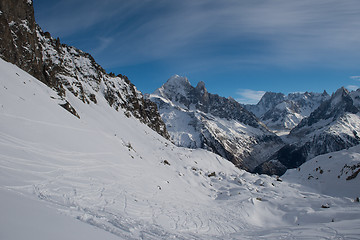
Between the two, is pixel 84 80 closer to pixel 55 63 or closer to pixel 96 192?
pixel 55 63

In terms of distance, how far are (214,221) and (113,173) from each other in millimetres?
9696

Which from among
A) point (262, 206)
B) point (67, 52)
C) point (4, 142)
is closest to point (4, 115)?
point (4, 142)

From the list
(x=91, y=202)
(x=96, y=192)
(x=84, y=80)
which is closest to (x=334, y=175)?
(x=96, y=192)

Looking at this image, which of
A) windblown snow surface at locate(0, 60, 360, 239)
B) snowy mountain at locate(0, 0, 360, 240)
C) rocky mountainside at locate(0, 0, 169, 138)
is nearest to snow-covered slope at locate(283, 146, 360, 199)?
snowy mountain at locate(0, 0, 360, 240)

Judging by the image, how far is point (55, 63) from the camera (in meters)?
48.5

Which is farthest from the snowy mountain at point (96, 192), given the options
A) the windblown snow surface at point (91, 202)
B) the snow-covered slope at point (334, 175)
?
the snow-covered slope at point (334, 175)

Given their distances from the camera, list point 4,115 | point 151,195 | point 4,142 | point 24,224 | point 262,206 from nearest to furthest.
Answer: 1. point 24,224
2. point 4,142
3. point 4,115
4. point 151,195
5. point 262,206

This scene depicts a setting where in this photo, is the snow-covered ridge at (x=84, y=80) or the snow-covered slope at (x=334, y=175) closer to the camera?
the snow-covered slope at (x=334, y=175)

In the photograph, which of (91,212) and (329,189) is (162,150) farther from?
(91,212)

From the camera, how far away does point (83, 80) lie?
60.3 m

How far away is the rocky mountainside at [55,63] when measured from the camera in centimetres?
3189

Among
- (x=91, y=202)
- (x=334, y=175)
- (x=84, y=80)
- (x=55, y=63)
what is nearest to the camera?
(x=91, y=202)

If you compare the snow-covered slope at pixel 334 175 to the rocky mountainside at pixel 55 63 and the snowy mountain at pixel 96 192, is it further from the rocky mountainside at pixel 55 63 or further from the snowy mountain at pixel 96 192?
the rocky mountainside at pixel 55 63

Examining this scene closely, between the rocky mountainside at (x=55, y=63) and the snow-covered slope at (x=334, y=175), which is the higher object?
the rocky mountainside at (x=55, y=63)
